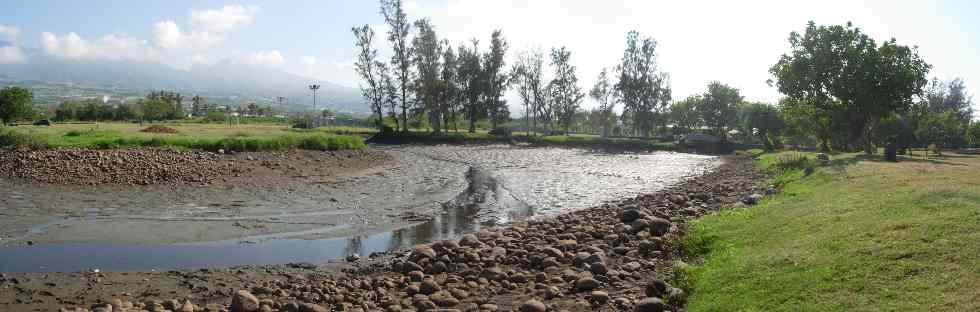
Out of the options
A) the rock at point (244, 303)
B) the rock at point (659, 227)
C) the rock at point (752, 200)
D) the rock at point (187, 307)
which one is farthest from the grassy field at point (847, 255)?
the rock at point (187, 307)

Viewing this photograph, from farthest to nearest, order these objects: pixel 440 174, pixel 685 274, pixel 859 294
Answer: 1. pixel 440 174
2. pixel 685 274
3. pixel 859 294

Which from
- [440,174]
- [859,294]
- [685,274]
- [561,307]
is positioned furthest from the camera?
[440,174]

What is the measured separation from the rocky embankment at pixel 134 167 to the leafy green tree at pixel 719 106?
2591 inches

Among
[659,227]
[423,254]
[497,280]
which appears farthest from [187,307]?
[659,227]

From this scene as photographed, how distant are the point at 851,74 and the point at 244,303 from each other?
35032 mm

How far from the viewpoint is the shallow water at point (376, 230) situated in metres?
12.0

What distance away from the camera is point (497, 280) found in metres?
10.2

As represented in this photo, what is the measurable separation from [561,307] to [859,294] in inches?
150

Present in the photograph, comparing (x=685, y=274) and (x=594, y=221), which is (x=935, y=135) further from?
(x=685, y=274)

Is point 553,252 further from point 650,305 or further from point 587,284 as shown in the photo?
point 650,305

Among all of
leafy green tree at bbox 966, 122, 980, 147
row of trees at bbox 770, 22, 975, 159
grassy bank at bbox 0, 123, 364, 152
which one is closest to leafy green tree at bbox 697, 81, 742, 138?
leafy green tree at bbox 966, 122, 980, 147

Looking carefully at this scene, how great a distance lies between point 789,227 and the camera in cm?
1105

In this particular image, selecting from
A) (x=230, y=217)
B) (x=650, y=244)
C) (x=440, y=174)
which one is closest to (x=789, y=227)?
(x=650, y=244)

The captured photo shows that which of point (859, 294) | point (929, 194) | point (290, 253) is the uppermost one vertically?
point (929, 194)
